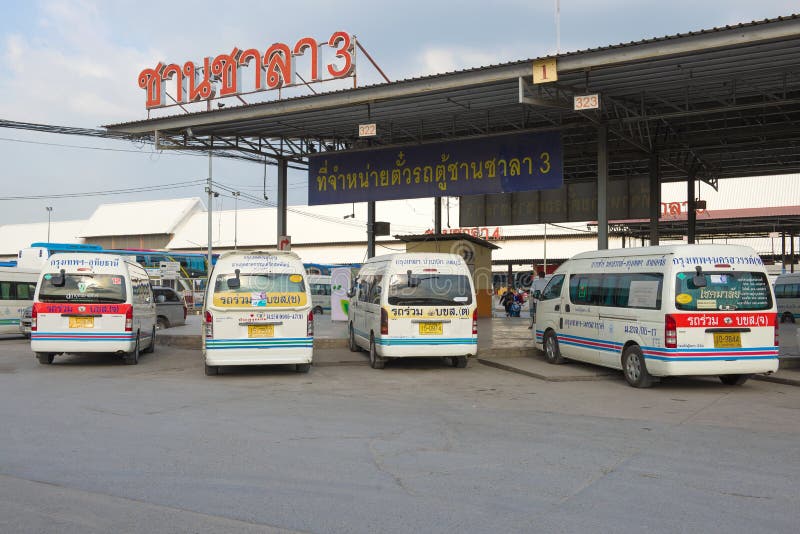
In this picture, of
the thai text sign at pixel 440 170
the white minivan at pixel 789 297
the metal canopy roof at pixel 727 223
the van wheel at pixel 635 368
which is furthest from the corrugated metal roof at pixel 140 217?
the van wheel at pixel 635 368

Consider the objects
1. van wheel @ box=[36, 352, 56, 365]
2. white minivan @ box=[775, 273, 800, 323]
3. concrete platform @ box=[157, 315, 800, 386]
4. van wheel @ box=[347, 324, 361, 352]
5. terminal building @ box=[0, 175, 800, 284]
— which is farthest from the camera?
terminal building @ box=[0, 175, 800, 284]

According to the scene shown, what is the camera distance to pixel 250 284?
13555 millimetres

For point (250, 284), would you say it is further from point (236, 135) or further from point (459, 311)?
point (236, 135)

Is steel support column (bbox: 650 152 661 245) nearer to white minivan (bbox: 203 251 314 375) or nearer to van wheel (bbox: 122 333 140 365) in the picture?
white minivan (bbox: 203 251 314 375)

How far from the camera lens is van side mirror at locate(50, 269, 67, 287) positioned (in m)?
14.9

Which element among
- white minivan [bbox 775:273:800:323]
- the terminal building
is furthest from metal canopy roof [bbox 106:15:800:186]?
the terminal building

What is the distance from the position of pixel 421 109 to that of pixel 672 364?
1135 centimetres

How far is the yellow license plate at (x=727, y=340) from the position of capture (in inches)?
453

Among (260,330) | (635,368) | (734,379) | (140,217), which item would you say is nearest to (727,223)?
(734,379)

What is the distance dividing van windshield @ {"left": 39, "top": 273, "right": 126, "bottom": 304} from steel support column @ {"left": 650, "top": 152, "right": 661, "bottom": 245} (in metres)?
15.9

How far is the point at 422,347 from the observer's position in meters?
14.2

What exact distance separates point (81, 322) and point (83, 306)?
1.02 ft

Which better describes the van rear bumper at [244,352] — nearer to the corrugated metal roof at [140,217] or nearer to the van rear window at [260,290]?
the van rear window at [260,290]

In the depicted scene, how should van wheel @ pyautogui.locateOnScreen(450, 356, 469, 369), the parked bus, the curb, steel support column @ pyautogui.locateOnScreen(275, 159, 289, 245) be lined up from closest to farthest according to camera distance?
1. the curb
2. van wheel @ pyautogui.locateOnScreen(450, 356, 469, 369)
3. the parked bus
4. steel support column @ pyautogui.locateOnScreen(275, 159, 289, 245)
